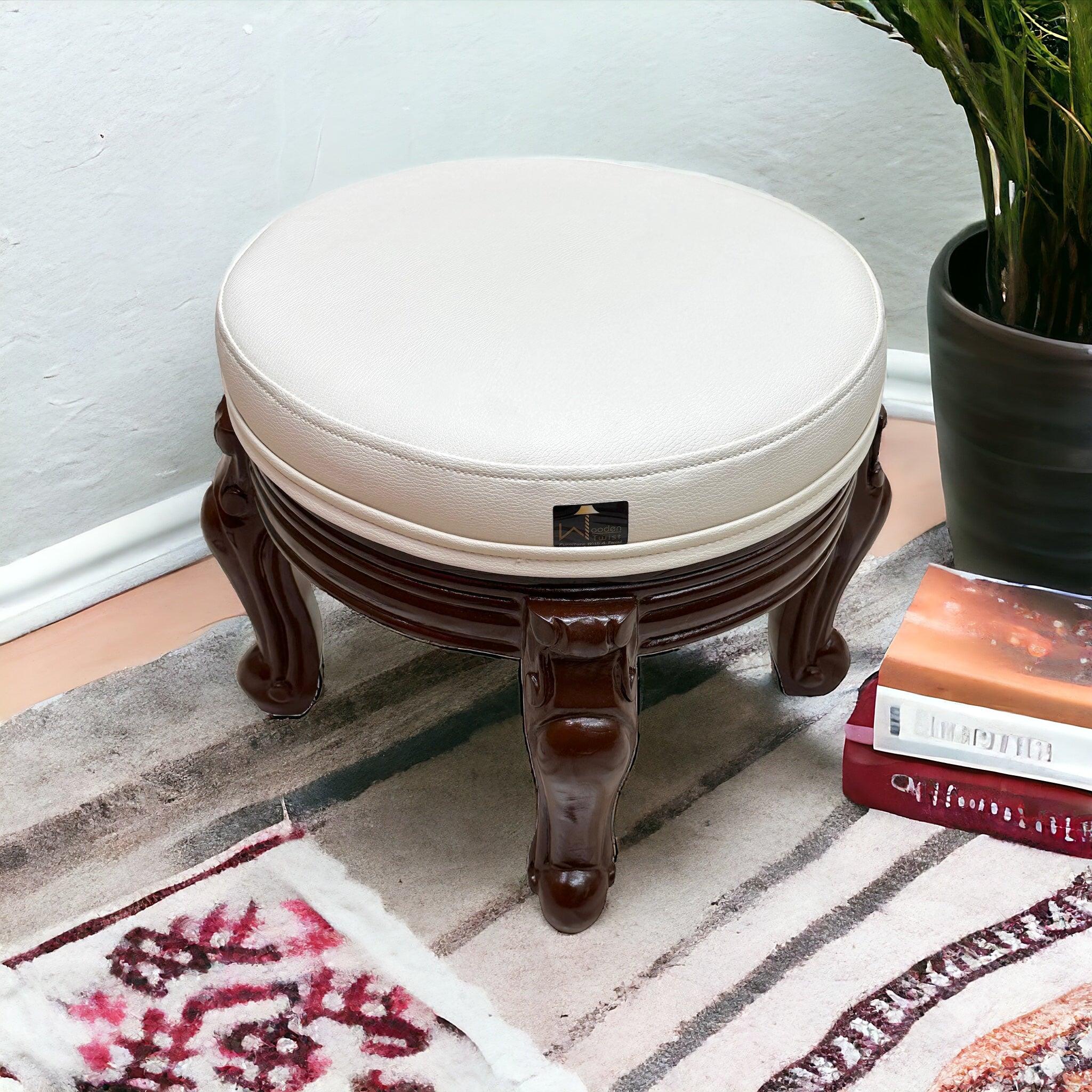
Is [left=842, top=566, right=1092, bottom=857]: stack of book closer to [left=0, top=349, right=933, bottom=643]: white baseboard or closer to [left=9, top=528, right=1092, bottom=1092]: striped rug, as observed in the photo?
[left=9, top=528, right=1092, bottom=1092]: striped rug

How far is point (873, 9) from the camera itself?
140 cm

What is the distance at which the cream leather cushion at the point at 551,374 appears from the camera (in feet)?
2.34

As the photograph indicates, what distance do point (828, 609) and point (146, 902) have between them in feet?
1.89

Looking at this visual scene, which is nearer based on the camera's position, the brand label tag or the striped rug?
the brand label tag

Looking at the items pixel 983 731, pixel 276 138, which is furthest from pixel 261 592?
pixel 983 731

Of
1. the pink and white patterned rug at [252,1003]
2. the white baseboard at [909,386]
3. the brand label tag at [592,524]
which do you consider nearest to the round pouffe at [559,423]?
the brand label tag at [592,524]

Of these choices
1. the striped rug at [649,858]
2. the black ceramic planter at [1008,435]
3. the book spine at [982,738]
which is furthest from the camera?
the black ceramic planter at [1008,435]

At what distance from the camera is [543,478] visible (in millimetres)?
698

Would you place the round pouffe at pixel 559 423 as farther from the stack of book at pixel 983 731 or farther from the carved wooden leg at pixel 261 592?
the stack of book at pixel 983 731

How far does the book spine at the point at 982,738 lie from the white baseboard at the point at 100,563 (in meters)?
0.69

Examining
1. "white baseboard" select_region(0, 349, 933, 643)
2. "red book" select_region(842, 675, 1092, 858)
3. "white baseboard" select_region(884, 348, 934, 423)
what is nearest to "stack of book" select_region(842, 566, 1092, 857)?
"red book" select_region(842, 675, 1092, 858)

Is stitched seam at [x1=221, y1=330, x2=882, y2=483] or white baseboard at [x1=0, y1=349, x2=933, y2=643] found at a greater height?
stitched seam at [x1=221, y1=330, x2=882, y2=483]

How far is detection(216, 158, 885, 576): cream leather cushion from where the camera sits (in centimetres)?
71

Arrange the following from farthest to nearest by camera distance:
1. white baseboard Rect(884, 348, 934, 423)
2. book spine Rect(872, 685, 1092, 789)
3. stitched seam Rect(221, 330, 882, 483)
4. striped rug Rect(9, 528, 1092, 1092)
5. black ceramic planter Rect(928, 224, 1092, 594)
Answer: white baseboard Rect(884, 348, 934, 423), black ceramic planter Rect(928, 224, 1092, 594), book spine Rect(872, 685, 1092, 789), striped rug Rect(9, 528, 1092, 1092), stitched seam Rect(221, 330, 882, 483)
